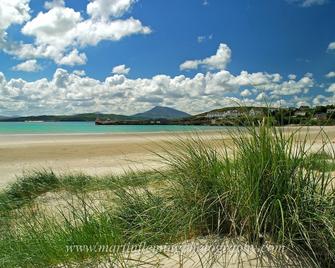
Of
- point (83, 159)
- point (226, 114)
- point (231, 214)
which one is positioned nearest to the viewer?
point (231, 214)

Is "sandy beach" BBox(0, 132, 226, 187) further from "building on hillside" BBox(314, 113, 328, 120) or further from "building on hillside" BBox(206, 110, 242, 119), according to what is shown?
"building on hillside" BBox(314, 113, 328, 120)

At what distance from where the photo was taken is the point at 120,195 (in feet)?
12.0

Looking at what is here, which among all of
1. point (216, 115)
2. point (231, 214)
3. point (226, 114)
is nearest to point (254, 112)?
Answer: point (226, 114)

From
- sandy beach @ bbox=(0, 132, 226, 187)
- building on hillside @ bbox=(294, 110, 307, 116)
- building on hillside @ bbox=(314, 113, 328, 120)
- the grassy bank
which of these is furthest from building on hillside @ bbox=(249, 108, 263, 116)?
sandy beach @ bbox=(0, 132, 226, 187)

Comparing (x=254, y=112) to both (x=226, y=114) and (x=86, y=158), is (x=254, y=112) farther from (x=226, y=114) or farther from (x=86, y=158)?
(x=86, y=158)

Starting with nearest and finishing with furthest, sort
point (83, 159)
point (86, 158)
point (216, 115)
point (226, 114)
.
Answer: point (226, 114) → point (216, 115) → point (83, 159) → point (86, 158)

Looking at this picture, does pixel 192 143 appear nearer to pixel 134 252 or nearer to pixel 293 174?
pixel 293 174

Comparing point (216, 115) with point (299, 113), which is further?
point (216, 115)

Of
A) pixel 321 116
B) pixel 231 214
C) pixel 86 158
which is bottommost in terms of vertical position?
pixel 86 158

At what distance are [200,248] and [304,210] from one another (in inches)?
33.1

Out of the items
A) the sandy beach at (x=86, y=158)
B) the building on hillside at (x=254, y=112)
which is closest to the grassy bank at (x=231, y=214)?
the building on hillside at (x=254, y=112)

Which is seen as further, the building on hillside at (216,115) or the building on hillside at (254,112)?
the building on hillside at (216,115)

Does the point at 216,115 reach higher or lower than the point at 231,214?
higher

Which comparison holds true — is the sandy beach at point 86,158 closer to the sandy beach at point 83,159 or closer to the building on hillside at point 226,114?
the sandy beach at point 83,159
